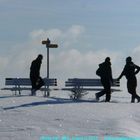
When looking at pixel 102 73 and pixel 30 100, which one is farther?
pixel 102 73

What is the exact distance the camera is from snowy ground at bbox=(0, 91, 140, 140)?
14280mm

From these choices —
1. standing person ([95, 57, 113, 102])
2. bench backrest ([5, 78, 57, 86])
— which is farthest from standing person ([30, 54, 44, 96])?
bench backrest ([5, 78, 57, 86])

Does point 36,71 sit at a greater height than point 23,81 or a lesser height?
greater

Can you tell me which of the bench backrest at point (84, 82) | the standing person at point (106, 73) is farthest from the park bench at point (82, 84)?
the standing person at point (106, 73)

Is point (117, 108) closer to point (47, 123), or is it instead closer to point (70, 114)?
point (70, 114)

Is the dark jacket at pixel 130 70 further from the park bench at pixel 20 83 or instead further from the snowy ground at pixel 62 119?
the park bench at pixel 20 83

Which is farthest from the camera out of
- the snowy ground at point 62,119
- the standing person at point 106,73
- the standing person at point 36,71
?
the standing person at point 36,71

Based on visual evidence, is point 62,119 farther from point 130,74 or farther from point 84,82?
point 84,82

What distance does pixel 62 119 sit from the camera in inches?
642

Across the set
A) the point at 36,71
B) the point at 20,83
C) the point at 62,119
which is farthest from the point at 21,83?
the point at 62,119

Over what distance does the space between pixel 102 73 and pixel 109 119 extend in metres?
7.53

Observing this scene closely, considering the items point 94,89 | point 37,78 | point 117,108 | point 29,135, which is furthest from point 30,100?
point 94,89

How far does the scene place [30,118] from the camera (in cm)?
1638

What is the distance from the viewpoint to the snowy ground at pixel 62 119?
562 inches
